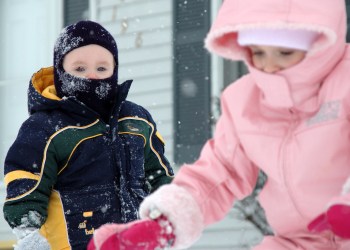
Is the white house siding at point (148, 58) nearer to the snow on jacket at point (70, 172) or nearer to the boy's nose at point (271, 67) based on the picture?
the snow on jacket at point (70, 172)

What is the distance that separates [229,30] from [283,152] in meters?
0.46

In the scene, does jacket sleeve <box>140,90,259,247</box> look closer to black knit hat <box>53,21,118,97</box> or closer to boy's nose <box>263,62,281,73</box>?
Result: boy's nose <box>263,62,281,73</box>

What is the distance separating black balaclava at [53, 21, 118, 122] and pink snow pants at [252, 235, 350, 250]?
1.72m

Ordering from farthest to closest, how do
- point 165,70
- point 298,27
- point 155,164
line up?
1. point 165,70
2. point 155,164
3. point 298,27

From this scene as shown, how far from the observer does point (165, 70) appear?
907 centimetres

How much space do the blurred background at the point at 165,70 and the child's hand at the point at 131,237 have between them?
14.2 ft

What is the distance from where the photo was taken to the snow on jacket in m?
4.30

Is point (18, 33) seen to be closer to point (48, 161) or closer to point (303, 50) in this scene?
point (48, 161)

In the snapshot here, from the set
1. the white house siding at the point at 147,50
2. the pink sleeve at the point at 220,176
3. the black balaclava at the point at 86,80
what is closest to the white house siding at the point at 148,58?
the white house siding at the point at 147,50

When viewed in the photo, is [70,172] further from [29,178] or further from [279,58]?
[279,58]

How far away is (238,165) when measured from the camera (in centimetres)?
318

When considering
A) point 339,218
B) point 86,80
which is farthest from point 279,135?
point 86,80

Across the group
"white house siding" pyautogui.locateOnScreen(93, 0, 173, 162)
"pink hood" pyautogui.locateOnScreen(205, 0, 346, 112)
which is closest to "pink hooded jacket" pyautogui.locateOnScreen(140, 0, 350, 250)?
"pink hood" pyautogui.locateOnScreen(205, 0, 346, 112)

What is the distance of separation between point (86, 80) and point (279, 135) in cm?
176
